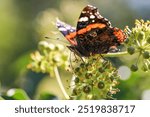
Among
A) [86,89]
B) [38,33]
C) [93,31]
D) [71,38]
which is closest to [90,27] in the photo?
[93,31]

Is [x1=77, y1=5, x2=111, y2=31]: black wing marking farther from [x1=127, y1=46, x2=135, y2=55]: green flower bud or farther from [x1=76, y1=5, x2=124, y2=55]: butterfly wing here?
[x1=127, y1=46, x2=135, y2=55]: green flower bud

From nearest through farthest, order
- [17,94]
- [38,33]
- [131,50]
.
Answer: [131,50] → [17,94] → [38,33]

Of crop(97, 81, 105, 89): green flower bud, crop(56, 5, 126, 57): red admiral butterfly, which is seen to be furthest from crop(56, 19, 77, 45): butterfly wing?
crop(97, 81, 105, 89): green flower bud

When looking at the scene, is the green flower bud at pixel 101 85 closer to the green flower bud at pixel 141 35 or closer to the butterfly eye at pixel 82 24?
the green flower bud at pixel 141 35

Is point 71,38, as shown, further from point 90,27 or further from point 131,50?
point 131,50

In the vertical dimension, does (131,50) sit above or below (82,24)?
below

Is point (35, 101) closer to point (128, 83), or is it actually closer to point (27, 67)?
point (27, 67)

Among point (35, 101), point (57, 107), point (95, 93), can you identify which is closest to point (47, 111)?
point (57, 107)
